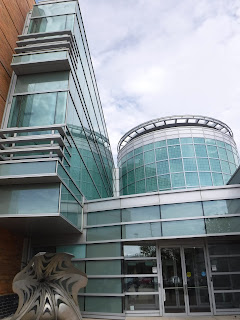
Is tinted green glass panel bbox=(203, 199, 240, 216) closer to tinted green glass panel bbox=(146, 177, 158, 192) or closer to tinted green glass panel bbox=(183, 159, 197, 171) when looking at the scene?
tinted green glass panel bbox=(183, 159, 197, 171)

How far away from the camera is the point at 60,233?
12312 mm

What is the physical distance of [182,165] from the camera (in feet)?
89.6

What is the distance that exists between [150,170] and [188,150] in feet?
14.4

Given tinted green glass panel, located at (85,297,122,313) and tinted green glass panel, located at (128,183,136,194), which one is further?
tinted green glass panel, located at (128,183,136,194)

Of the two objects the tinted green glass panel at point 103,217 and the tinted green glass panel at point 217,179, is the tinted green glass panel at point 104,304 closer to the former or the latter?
the tinted green glass panel at point 103,217

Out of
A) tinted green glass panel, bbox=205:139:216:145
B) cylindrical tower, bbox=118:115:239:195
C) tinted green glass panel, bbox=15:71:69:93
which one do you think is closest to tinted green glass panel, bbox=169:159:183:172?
cylindrical tower, bbox=118:115:239:195

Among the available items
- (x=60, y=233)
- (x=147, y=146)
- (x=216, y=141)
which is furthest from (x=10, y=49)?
(x=216, y=141)

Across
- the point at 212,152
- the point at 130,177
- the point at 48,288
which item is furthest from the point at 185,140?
the point at 48,288

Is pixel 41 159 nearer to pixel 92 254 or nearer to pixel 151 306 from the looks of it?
pixel 92 254

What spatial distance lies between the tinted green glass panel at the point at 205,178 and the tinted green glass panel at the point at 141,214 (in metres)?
16.0

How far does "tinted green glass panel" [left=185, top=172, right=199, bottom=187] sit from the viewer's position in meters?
26.4

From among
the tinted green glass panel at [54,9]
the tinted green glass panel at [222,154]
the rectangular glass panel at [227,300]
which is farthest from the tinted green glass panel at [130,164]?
A: the rectangular glass panel at [227,300]

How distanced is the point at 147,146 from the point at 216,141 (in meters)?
7.26

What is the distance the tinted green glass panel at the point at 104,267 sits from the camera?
11.2m
